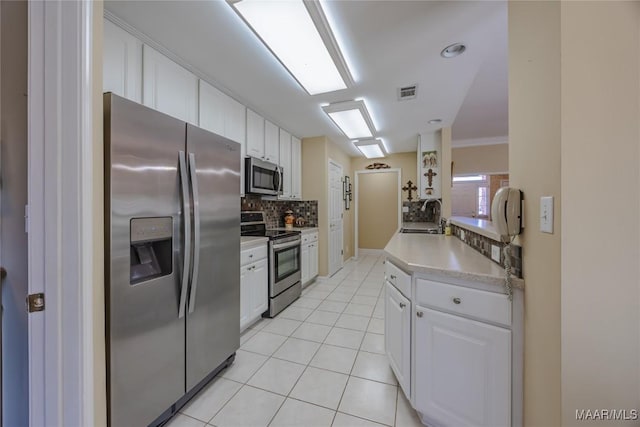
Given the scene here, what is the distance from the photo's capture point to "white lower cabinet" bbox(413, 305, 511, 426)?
3.55 ft

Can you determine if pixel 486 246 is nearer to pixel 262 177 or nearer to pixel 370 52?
pixel 370 52

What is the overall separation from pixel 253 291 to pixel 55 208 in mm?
1838

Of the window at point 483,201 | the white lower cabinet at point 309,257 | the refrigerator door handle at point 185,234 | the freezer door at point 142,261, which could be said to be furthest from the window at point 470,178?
the freezer door at point 142,261

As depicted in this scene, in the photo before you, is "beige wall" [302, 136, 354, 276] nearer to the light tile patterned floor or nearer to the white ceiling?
the white ceiling

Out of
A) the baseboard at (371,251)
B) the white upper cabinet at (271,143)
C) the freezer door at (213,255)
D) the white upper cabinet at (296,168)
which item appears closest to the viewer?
the freezer door at (213,255)

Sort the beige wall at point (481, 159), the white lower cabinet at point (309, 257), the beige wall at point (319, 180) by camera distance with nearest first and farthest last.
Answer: the white lower cabinet at point (309, 257) → the beige wall at point (319, 180) → the beige wall at point (481, 159)

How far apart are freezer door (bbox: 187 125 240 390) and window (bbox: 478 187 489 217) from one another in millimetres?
6120

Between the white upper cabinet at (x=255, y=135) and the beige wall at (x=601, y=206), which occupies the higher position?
the white upper cabinet at (x=255, y=135)

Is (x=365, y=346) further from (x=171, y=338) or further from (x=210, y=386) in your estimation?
(x=171, y=338)

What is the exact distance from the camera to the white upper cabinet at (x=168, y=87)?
1695mm

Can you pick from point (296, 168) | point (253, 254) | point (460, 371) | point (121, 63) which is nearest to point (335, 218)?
point (296, 168)

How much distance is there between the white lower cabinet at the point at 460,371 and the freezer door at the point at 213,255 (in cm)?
132

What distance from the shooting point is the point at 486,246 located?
161 centimetres

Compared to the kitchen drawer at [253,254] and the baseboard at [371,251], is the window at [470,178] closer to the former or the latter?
the baseboard at [371,251]
